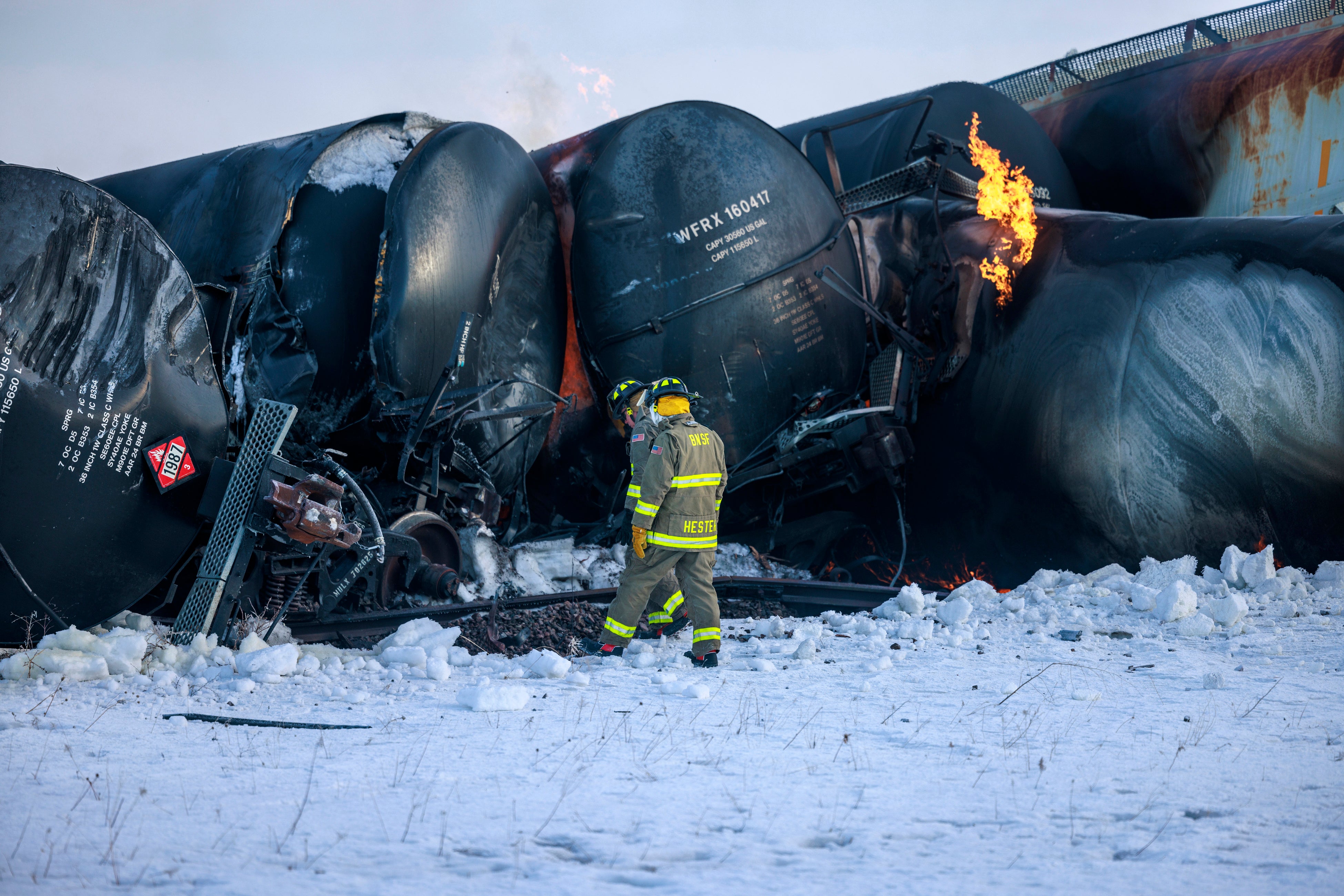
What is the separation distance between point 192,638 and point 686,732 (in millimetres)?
2455

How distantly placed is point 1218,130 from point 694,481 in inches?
319

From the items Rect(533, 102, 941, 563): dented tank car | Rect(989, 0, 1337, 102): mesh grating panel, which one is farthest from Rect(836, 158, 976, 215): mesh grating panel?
Rect(989, 0, 1337, 102): mesh grating panel

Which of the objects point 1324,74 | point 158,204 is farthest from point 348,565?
point 1324,74

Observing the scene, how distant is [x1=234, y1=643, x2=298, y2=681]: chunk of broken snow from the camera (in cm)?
388

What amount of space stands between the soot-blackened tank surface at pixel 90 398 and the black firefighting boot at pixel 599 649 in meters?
2.00

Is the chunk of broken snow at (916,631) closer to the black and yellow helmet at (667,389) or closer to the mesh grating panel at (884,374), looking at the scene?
the black and yellow helmet at (667,389)

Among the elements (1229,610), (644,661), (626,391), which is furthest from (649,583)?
(1229,610)

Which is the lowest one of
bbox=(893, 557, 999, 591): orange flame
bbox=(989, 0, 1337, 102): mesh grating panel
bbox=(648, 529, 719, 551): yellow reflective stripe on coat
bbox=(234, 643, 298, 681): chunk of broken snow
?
bbox=(893, 557, 999, 591): orange flame

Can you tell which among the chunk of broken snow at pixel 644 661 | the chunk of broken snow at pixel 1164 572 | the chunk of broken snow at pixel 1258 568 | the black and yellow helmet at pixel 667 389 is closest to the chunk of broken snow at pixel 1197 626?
the chunk of broken snow at pixel 1164 572

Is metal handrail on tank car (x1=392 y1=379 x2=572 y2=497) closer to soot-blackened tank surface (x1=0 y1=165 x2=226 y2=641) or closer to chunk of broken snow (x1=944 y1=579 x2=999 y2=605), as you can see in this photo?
soot-blackened tank surface (x1=0 y1=165 x2=226 y2=641)

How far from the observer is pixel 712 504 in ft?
15.6

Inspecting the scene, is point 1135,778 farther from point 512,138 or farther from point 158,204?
point 158,204

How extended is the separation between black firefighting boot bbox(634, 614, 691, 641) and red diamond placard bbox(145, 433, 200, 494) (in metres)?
2.42

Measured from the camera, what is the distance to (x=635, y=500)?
487 centimetres
